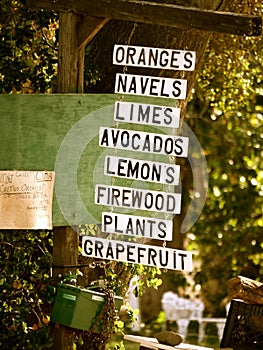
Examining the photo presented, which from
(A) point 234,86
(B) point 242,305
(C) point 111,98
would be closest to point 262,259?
(A) point 234,86

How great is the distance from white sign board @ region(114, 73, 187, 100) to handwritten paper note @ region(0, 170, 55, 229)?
557 mm

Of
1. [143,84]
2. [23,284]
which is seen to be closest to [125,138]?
[143,84]

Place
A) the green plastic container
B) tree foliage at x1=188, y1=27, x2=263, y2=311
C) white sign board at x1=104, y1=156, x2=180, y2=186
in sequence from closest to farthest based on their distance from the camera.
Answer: the green plastic container → white sign board at x1=104, y1=156, x2=180, y2=186 → tree foliage at x1=188, y1=27, x2=263, y2=311

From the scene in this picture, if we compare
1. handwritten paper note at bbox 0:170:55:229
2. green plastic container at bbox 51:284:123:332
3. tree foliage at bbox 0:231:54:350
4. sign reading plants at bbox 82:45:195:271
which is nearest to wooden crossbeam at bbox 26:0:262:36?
sign reading plants at bbox 82:45:195:271

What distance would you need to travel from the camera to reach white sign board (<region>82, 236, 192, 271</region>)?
4688mm

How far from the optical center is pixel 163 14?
4.71 metres

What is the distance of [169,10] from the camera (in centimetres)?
471

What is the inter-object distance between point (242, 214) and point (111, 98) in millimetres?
5178

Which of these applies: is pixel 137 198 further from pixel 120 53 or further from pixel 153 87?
pixel 120 53

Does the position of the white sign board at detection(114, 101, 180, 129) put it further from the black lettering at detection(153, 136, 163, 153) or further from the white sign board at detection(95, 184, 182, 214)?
the white sign board at detection(95, 184, 182, 214)

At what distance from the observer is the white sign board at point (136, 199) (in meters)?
4.84

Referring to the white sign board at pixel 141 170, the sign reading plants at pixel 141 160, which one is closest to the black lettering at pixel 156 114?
the sign reading plants at pixel 141 160

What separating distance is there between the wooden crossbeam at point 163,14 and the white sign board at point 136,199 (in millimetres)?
838

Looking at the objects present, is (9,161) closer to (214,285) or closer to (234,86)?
(234,86)
